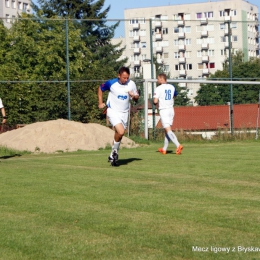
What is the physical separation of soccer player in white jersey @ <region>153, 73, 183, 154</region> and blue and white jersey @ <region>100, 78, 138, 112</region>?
3.01 meters

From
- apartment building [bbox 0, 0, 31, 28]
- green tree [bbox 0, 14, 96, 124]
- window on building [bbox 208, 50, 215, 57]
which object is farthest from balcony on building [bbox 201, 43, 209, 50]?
green tree [bbox 0, 14, 96, 124]

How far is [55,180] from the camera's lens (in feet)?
40.5

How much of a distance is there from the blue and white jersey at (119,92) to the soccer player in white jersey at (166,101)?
9.88 feet

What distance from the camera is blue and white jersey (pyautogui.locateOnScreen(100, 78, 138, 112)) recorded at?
15539 millimetres

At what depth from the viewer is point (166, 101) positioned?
62.5 ft

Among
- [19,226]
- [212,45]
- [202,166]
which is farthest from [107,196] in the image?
[212,45]

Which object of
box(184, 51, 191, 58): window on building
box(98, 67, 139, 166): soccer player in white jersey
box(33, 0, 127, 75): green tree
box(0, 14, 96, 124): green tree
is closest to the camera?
box(98, 67, 139, 166): soccer player in white jersey

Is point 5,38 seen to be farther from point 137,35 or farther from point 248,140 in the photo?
point 137,35

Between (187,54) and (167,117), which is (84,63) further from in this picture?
(187,54)

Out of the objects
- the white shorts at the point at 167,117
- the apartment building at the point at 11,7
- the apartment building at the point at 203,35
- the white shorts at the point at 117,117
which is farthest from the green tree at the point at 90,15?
the apartment building at the point at 11,7

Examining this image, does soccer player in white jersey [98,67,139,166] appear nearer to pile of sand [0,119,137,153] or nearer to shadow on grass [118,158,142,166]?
shadow on grass [118,158,142,166]

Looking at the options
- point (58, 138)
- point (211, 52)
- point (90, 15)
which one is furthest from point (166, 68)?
point (211, 52)

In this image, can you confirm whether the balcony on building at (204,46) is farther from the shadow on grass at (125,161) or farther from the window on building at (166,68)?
the shadow on grass at (125,161)

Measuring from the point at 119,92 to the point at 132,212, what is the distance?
733 cm
